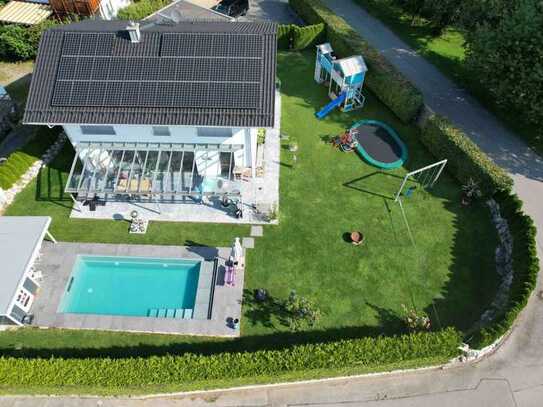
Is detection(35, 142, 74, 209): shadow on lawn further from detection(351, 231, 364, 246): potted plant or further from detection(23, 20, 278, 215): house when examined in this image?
detection(351, 231, 364, 246): potted plant

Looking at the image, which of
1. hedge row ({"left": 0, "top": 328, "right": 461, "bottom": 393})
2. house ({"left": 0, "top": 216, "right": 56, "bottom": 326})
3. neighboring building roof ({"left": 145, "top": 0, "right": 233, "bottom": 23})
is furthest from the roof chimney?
hedge row ({"left": 0, "top": 328, "right": 461, "bottom": 393})

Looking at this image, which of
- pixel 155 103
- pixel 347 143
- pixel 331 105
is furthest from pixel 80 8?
pixel 347 143

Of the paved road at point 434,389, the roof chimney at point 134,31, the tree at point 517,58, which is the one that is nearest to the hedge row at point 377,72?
the tree at point 517,58

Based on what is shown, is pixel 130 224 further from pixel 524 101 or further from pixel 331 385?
pixel 524 101

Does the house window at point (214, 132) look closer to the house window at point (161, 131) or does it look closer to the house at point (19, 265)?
the house window at point (161, 131)

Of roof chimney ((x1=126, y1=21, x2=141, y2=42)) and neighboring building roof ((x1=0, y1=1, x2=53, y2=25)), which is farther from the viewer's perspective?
neighboring building roof ((x1=0, y1=1, x2=53, y2=25))

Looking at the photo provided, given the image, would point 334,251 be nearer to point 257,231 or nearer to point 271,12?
point 257,231

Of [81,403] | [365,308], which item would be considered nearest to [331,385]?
[365,308]
